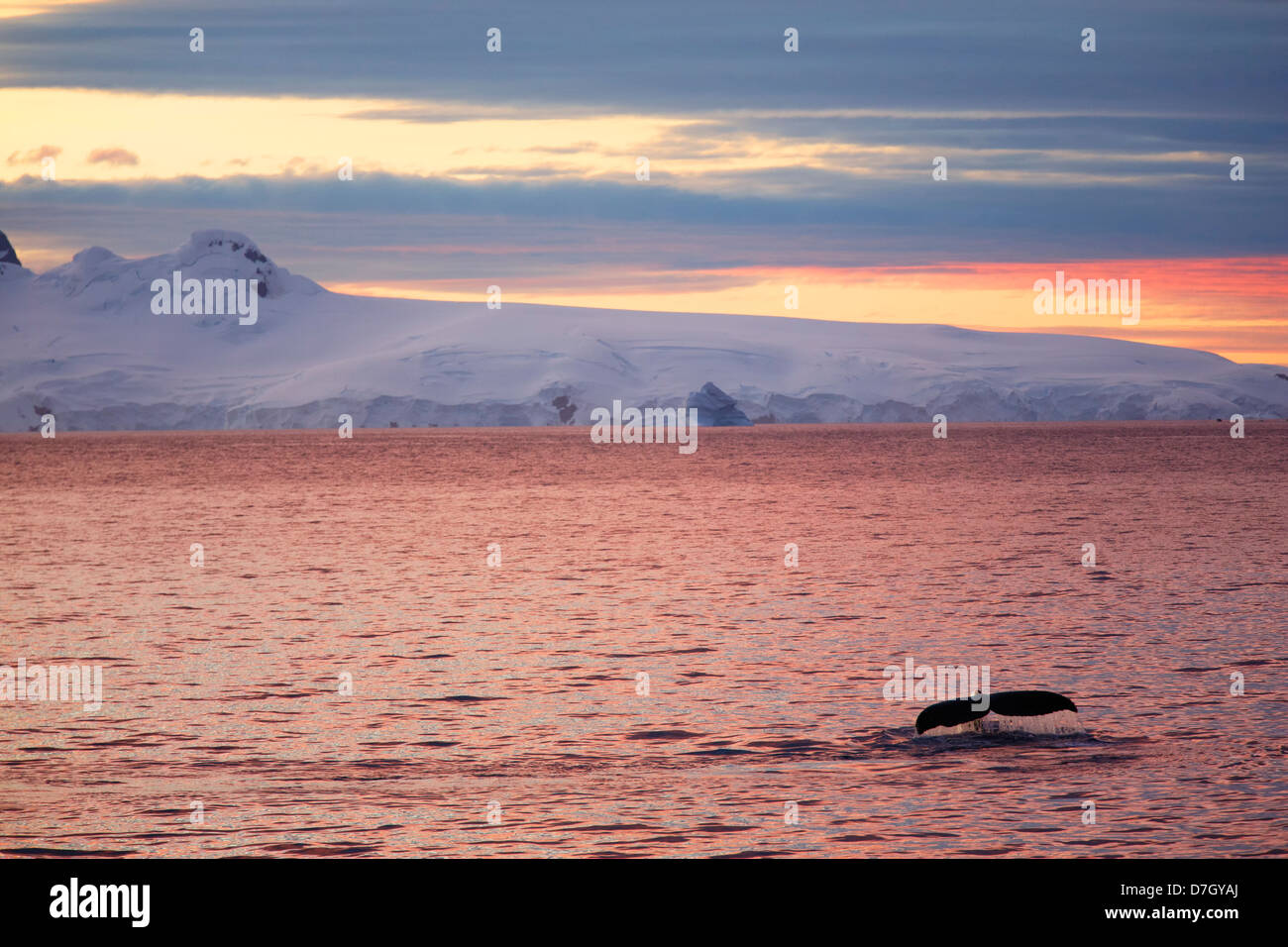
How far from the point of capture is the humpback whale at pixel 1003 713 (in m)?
20.2

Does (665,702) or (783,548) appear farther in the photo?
(783,548)

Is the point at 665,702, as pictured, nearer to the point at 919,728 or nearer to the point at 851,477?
the point at 919,728

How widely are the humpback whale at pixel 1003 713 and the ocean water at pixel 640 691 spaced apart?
0.35 metres

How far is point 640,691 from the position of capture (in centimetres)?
2417

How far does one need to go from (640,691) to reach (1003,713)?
21.1 ft

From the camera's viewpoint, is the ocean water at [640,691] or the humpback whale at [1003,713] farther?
the humpback whale at [1003,713]

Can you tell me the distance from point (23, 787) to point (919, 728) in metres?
11.8

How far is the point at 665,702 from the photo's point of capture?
23188mm

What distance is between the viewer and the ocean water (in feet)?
51.5

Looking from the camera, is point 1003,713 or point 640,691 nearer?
point 1003,713

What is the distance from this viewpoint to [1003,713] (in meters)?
20.3

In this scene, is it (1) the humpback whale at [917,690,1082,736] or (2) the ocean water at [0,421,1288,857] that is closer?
(2) the ocean water at [0,421,1288,857]

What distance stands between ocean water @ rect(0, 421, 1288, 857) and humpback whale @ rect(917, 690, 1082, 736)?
35 centimetres
